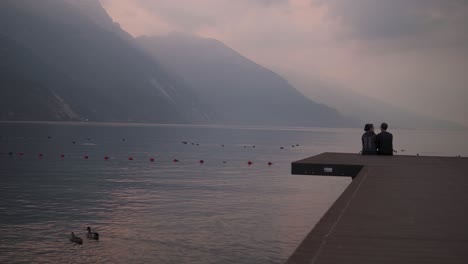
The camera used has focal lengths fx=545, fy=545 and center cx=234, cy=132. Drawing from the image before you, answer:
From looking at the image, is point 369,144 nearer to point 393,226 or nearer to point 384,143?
point 384,143

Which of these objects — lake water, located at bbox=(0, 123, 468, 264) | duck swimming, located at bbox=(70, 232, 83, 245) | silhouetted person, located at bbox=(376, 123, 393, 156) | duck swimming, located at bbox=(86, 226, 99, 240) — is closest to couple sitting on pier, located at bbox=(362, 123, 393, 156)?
silhouetted person, located at bbox=(376, 123, 393, 156)

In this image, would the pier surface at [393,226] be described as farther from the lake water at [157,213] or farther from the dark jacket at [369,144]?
the dark jacket at [369,144]

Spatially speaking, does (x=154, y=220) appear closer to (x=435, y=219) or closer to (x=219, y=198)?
(x=219, y=198)

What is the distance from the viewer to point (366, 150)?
38312 mm

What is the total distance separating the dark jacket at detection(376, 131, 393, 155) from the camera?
36266 mm

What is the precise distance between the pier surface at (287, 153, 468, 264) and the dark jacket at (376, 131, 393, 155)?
13841 millimetres

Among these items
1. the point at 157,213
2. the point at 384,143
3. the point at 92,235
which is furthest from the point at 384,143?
the point at 92,235

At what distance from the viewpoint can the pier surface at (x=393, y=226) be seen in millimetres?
9602

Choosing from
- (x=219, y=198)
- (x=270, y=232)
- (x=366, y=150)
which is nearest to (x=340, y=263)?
(x=270, y=232)

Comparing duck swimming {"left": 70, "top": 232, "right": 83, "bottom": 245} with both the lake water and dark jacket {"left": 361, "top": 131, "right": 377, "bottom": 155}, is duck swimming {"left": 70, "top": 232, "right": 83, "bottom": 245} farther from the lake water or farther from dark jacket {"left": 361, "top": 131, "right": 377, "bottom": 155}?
dark jacket {"left": 361, "top": 131, "right": 377, "bottom": 155}

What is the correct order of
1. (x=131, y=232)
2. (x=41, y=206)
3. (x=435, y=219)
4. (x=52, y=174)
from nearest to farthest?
1. (x=435, y=219)
2. (x=131, y=232)
3. (x=41, y=206)
4. (x=52, y=174)

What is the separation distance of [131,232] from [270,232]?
24.6 feet

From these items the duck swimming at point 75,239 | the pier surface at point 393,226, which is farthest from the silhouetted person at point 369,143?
the duck swimming at point 75,239

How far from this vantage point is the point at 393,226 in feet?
40.7
